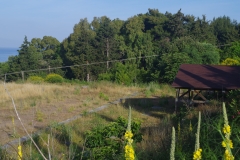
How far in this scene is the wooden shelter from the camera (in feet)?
37.3

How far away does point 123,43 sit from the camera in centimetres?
4897

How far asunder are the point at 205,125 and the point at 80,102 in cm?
1129

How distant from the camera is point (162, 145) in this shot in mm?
5738

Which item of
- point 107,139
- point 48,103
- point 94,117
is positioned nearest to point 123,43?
point 48,103

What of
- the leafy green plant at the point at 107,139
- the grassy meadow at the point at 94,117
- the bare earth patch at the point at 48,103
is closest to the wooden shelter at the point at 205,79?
the grassy meadow at the point at 94,117

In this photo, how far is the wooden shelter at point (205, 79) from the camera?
11367 mm

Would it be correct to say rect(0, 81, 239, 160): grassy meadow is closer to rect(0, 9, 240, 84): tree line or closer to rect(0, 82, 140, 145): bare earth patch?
rect(0, 82, 140, 145): bare earth patch

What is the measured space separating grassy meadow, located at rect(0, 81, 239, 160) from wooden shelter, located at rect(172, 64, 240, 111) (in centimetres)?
67

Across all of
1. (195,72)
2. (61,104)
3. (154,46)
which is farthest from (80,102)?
(154,46)

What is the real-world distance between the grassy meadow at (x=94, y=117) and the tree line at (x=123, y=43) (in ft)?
47.6

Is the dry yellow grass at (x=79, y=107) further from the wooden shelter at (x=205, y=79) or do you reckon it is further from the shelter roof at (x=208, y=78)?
the shelter roof at (x=208, y=78)

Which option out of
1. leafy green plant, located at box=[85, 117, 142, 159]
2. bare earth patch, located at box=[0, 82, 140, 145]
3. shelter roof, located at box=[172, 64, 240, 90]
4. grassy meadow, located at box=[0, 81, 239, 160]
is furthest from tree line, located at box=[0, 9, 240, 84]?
leafy green plant, located at box=[85, 117, 142, 159]

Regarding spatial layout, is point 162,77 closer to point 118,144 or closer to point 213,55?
point 213,55

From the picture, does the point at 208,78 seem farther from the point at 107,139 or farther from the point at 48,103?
the point at 48,103
